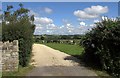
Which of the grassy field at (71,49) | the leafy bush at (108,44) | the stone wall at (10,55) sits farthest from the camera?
the grassy field at (71,49)

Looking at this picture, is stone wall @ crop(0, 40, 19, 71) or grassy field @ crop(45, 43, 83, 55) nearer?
stone wall @ crop(0, 40, 19, 71)

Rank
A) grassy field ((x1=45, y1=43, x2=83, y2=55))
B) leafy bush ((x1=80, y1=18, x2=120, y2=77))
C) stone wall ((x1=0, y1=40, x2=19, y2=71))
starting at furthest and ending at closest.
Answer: grassy field ((x1=45, y1=43, x2=83, y2=55)) < leafy bush ((x1=80, y1=18, x2=120, y2=77)) < stone wall ((x1=0, y1=40, x2=19, y2=71))

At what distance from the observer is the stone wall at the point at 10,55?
13.8 m

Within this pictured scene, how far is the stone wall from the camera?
45.4 feet

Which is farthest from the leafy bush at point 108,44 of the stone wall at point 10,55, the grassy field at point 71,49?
the grassy field at point 71,49

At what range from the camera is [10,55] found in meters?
14.0

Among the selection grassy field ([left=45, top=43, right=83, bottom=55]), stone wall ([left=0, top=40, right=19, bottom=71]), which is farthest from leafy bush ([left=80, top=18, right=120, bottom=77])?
grassy field ([left=45, top=43, right=83, bottom=55])

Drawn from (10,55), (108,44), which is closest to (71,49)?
(108,44)

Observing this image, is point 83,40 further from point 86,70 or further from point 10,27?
point 10,27

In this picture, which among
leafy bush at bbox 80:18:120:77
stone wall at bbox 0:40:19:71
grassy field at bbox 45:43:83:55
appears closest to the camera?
stone wall at bbox 0:40:19:71

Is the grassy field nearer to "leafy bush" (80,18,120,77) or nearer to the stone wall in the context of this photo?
"leafy bush" (80,18,120,77)

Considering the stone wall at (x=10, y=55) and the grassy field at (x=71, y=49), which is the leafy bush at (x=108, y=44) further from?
the grassy field at (x=71, y=49)

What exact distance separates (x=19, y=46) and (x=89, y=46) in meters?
4.58

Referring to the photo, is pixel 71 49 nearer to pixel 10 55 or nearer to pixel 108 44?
pixel 108 44
